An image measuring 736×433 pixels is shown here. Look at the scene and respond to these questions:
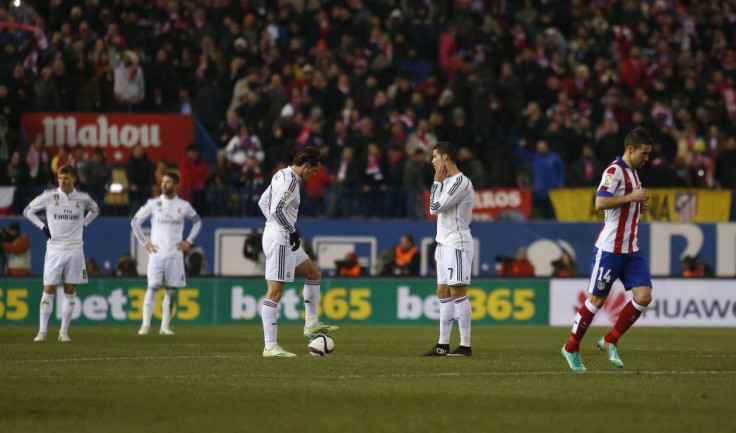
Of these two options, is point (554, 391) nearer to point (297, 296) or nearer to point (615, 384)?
point (615, 384)

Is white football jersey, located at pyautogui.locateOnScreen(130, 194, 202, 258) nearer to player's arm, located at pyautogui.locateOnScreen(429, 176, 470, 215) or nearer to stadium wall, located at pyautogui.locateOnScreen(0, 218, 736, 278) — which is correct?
stadium wall, located at pyautogui.locateOnScreen(0, 218, 736, 278)

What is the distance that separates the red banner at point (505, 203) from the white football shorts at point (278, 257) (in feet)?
44.4

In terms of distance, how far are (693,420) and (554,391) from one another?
182cm

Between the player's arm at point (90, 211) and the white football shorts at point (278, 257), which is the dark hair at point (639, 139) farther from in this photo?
the player's arm at point (90, 211)

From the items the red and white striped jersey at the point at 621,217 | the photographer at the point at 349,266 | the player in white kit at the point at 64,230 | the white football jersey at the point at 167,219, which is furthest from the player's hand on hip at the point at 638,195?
the photographer at the point at 349,266

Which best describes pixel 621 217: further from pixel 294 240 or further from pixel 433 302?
pixel 433 302

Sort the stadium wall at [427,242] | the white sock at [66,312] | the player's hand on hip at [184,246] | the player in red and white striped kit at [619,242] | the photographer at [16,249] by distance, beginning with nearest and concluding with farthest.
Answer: the player in red and white striped kit at [619,242] → the white sock at [66,312] → the player's hand on hip at [184,246] → the photographer at [16,249] → the stadium wall at [427,242]

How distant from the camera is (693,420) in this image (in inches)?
380

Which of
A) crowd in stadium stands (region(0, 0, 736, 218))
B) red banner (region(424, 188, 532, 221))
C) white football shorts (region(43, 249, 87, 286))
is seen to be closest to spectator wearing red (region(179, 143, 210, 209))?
crowd in stadium stands (region(0, 0, 736, 218))

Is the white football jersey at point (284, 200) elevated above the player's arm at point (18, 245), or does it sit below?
above

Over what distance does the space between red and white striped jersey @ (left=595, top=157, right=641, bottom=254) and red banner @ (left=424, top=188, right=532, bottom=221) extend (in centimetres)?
1512

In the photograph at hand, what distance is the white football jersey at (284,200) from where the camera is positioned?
1451 cm

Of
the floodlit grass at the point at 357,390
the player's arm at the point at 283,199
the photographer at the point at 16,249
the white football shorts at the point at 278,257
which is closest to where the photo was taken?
the floodlit grass at the point at 357,390

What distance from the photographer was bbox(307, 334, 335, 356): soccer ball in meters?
14.9
